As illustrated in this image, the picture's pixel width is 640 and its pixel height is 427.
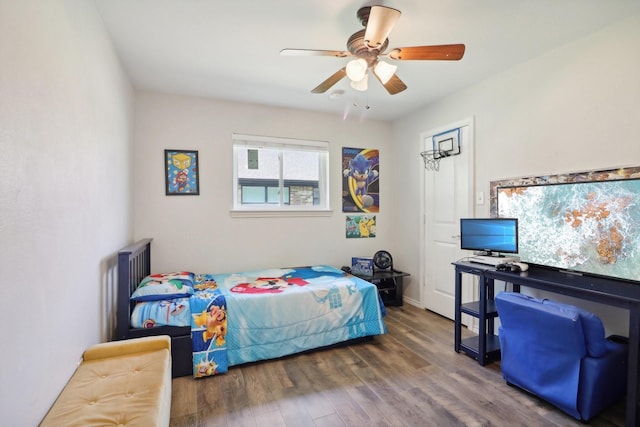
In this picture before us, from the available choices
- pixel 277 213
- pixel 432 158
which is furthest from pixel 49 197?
pixel 432 158

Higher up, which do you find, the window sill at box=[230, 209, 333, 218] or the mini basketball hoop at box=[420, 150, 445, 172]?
the mini basketball hoop at box=[420, 150, 445, 172]

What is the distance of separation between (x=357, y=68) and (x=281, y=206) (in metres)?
2.20

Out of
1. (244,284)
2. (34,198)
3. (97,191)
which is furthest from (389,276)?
(34,198)

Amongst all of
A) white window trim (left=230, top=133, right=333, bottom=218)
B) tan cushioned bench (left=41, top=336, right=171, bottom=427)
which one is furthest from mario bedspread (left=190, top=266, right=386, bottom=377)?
white window trim (left=230, top=133, right=333, bottom=218)

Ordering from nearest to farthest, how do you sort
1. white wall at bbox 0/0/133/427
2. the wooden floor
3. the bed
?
white wall at bbox 0/0/133/427
the wooden floor
the bed

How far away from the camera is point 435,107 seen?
360 cm

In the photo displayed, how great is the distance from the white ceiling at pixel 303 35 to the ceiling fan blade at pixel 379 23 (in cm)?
23

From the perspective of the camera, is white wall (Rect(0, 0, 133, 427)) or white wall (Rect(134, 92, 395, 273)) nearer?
white wall (Rect(0, 0, 133, 427))

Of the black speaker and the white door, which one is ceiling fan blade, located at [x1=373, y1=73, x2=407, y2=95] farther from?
the black speaker

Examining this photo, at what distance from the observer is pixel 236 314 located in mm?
2459

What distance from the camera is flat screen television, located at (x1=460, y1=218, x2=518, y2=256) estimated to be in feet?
8.24

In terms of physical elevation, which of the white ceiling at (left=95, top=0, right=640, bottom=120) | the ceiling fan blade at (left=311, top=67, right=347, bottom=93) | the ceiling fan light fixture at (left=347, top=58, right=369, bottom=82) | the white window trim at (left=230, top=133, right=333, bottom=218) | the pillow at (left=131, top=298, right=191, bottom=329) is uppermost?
the white ceiling at (left=95, top=0, right=640, bottom=120)

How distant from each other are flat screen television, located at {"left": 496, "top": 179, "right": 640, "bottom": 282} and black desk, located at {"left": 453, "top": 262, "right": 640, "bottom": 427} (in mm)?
102

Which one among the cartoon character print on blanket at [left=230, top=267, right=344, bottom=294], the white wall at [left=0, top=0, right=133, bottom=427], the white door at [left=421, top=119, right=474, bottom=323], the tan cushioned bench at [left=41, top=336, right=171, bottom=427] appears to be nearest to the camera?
the white wall at [left=0, top=0, right=133, bottom=427]
